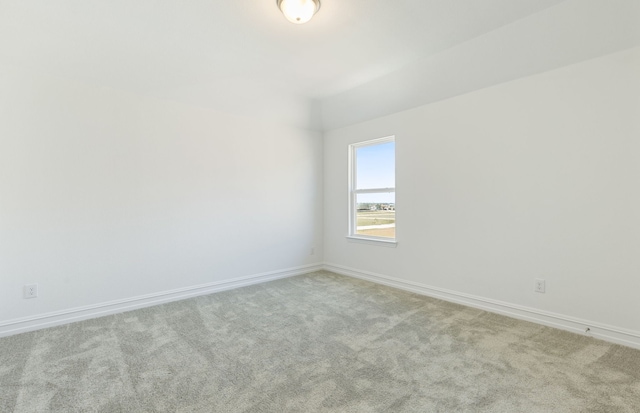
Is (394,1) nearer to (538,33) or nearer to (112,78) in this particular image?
(538,33)

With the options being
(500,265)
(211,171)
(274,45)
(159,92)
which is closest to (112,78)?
(159,92)

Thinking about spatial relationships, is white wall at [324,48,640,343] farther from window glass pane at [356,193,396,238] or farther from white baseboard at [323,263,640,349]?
window glass pane at [356,193,396,238]

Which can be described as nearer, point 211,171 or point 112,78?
point 112,78

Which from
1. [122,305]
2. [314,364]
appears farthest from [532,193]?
[122,305]

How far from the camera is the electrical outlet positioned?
2.62 metres

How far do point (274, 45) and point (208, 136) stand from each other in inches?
58.8

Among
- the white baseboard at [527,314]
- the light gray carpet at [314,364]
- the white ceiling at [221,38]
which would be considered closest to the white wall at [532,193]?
the white baseboard at [527,314]

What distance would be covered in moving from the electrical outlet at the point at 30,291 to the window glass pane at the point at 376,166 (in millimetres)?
3842

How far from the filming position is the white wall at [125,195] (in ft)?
8.55

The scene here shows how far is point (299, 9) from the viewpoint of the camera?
2.09 metres

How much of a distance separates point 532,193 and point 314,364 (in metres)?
2.46

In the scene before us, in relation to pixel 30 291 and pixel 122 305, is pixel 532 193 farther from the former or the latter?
pixel 30 291

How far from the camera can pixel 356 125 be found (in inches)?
171

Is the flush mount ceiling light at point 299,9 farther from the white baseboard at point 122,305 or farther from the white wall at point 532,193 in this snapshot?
the white baseboard at point 122,305
